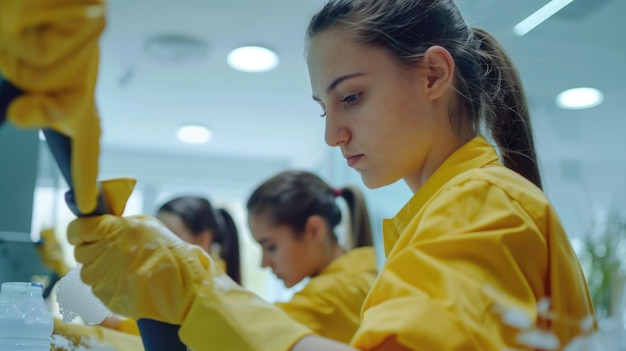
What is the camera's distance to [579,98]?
100 centimetres

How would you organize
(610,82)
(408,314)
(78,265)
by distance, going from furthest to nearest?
(610,82) < (78,265) < (408,314)

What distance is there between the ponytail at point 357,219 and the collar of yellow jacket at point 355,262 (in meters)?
0.10

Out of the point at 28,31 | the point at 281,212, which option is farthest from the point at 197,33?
the point at 28,31

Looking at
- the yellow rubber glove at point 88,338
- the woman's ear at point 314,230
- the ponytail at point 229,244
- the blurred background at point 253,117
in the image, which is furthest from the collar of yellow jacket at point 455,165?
the ponytail at point 229,244

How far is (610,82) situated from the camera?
0.92 meters

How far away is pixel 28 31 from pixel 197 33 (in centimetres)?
148

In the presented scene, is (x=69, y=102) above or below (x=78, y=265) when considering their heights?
above

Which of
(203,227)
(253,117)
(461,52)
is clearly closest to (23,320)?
(461,52)

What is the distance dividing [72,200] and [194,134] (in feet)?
6.46

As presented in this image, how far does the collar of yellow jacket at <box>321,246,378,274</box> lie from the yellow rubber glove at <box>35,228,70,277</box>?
0.52m

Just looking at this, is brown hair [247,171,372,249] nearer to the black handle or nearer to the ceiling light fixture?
the ceiling light fixture

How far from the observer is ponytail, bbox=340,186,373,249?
1434 millimetres

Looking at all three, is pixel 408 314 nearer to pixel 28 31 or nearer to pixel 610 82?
pixel 28 31

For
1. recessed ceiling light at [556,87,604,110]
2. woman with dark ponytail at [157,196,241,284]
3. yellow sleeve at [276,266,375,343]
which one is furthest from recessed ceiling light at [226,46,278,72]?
recessed ceiling light at [556,87,604,110]
